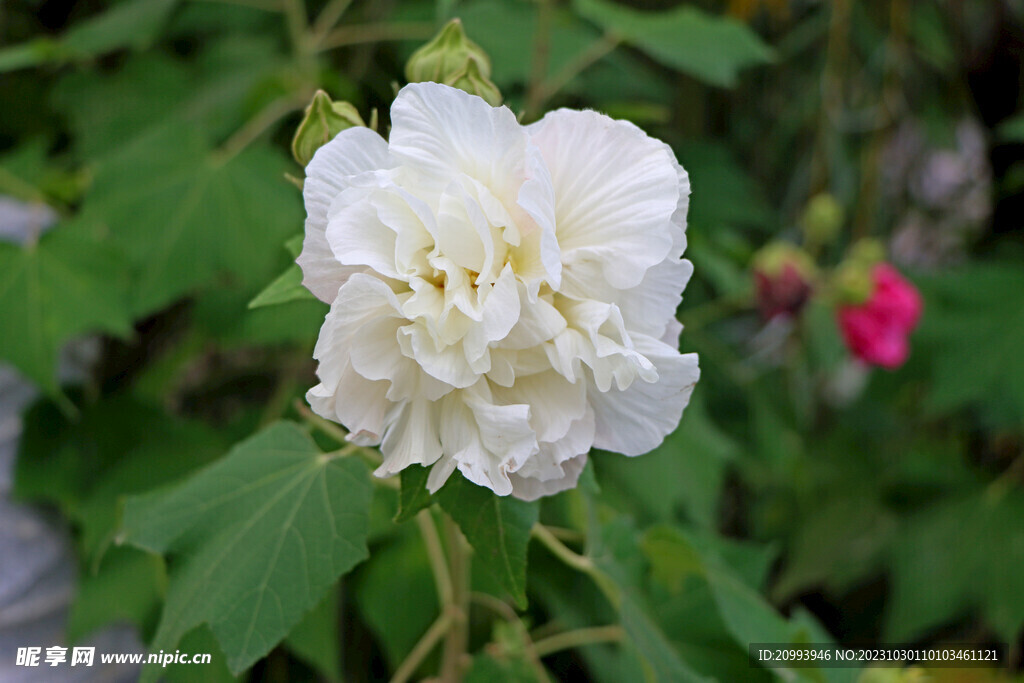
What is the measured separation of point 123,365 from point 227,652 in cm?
62

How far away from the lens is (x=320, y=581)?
14.7 inches

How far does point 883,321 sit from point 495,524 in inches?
28.6

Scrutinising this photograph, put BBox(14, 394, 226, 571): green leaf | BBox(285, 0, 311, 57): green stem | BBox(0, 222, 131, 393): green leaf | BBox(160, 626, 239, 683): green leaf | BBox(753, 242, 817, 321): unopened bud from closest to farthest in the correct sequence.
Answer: BBox(160, 626, 239, 683): green leaf, BBox(0, 222, 131, 393): green leaf, BBox(14, 394, 226, 571): green leaf, BBox(285, 0, 311, 57): green stem, BBox(753, 242, 817, 321): unopened bud

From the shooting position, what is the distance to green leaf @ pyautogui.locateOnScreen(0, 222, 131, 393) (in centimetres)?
62

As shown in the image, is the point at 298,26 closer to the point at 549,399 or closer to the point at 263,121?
the point at 263,121

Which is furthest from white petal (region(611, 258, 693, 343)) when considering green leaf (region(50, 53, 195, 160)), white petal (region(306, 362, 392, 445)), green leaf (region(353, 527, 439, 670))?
green leaf (region(50, 53, 195, 160))

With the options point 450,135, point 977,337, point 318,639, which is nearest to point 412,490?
point 450,135

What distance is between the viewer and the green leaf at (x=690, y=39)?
79 centimetres

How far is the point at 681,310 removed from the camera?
114cm

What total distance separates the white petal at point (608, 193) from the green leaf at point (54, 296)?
1.51 feet

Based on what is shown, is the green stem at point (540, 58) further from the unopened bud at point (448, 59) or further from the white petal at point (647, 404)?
the white petal at point (647, 404)

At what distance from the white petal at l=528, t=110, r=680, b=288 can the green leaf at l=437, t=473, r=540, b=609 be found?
0.31ft

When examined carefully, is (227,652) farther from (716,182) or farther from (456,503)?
(716,182)

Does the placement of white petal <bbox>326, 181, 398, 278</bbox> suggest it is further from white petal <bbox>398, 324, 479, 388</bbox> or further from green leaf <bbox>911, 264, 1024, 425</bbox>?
green leaf <bbox>911, 264, 1024, 425</bbox>
